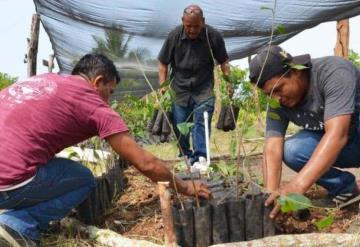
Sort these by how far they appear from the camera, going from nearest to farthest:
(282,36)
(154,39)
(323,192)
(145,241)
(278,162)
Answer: (145,241) → (278,162) → (323,192) → (282,36) → (154,39)

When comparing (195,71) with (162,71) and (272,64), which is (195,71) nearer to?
(162,71)

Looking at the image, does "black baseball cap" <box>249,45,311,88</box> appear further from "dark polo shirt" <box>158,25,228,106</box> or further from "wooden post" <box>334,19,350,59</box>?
"wooden post" <box>334,19,350,59</box>

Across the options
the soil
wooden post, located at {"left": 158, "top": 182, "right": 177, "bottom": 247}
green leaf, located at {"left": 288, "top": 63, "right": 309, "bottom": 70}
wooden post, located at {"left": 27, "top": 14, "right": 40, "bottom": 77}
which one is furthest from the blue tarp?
wooden post, located at {"left": 158, "top": 182, "right": 177, "bottom": 247}

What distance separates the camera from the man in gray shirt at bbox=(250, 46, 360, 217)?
2.42m

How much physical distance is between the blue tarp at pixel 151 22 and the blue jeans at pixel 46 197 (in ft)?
10.5

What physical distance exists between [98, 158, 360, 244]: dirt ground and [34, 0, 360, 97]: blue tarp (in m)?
2.53

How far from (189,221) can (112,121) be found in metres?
0.55

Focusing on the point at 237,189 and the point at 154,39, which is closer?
the point at 237,189

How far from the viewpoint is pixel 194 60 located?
16.6 feet

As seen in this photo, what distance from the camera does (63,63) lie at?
27.7 feet

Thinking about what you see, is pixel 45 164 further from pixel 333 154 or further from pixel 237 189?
pixel 333 154

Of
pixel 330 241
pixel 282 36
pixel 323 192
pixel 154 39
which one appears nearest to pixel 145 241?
pixel 330 241

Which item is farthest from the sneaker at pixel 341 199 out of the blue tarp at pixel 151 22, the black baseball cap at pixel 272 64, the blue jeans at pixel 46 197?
the blue tarp at pixel 151 22

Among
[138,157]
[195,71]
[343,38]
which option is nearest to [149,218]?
[138,157]
